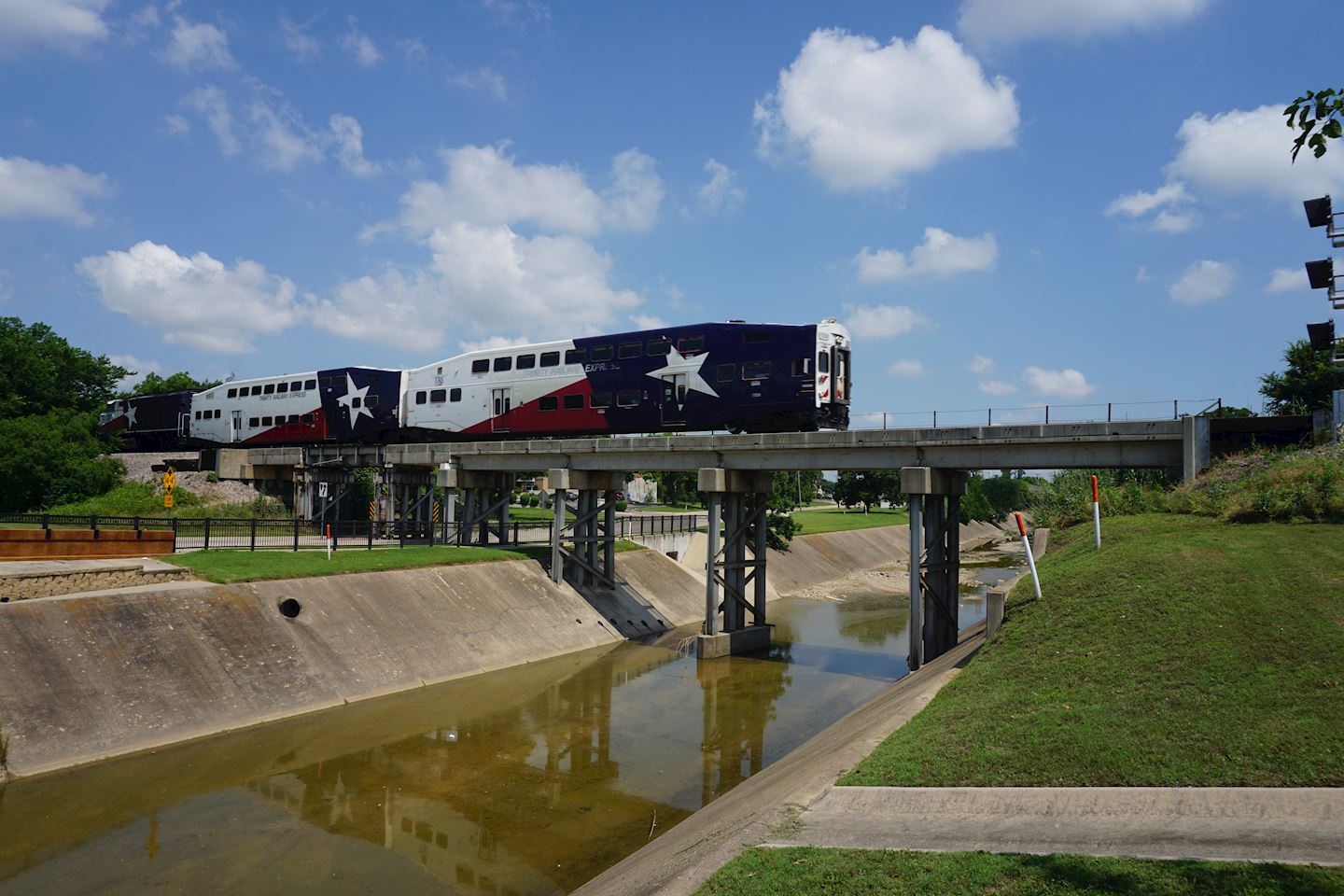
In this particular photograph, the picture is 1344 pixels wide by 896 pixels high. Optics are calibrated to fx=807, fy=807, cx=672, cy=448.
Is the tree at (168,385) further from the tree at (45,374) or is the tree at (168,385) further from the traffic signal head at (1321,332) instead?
the traffic signal head at (1321,332)

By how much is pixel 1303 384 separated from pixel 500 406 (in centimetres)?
4591

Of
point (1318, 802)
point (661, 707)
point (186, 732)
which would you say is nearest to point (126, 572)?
point (186, 732)

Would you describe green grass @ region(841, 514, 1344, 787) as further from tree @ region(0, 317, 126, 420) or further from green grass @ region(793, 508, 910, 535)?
tree @ region(0, 317, 126, 420)

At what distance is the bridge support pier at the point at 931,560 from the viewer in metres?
25.0

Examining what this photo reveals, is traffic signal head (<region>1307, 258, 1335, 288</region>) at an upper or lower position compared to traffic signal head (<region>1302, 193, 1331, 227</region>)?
lower

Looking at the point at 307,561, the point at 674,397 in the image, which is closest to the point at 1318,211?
the point at 674,397

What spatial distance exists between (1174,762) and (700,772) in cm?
1036

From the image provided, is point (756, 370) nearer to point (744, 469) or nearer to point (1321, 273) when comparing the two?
point (744, 469)

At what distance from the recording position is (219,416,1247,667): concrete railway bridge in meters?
23.1

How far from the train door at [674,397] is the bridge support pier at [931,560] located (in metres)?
8.73

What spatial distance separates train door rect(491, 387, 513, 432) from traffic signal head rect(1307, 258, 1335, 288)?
98.8ft

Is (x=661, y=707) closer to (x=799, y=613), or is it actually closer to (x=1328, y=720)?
(x=1328, y=720)

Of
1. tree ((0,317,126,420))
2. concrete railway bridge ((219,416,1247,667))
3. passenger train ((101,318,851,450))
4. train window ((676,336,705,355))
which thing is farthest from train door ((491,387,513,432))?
tree ((0,317,126,420))

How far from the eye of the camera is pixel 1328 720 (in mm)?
9742
